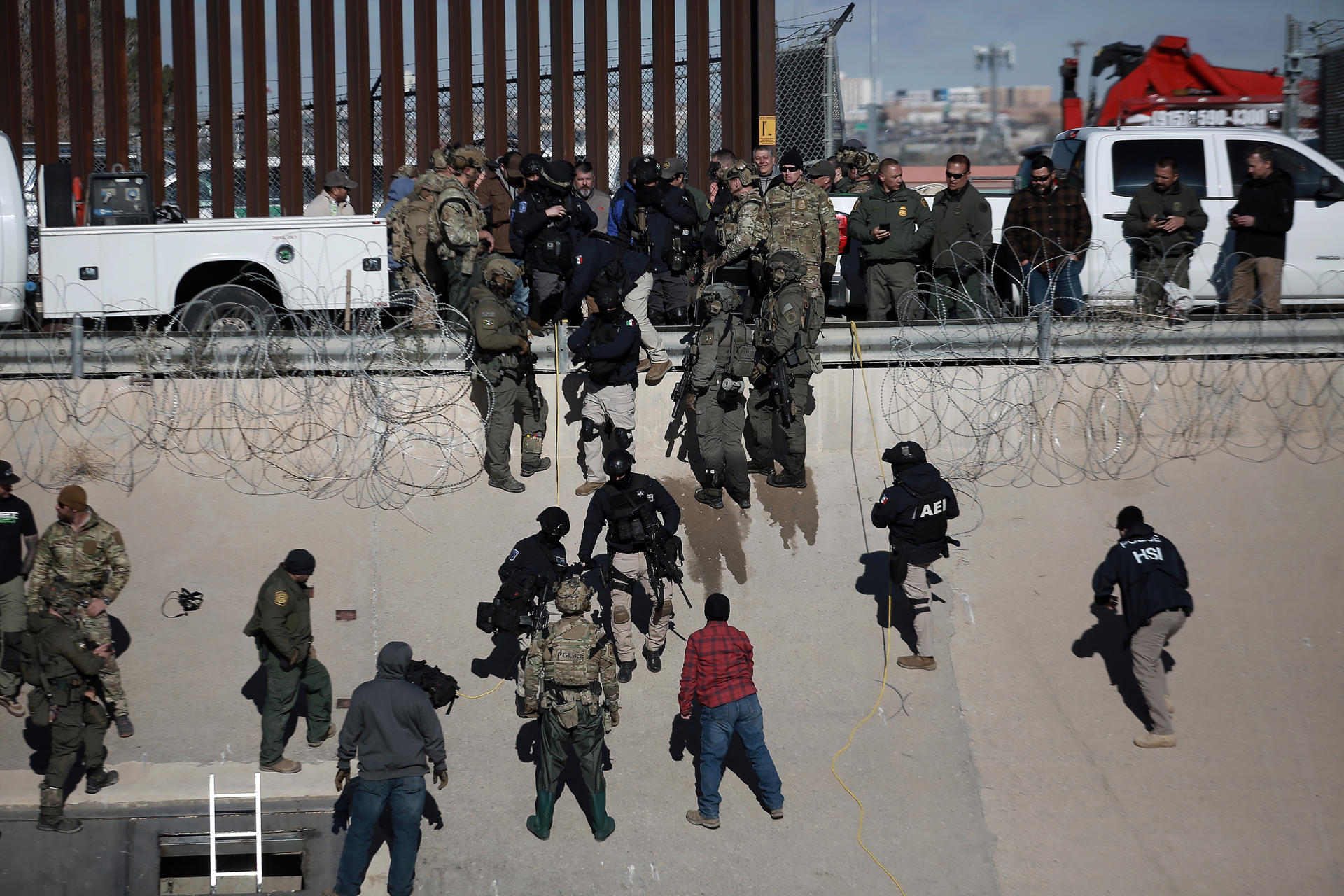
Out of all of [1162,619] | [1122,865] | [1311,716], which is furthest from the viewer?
[1311,716]

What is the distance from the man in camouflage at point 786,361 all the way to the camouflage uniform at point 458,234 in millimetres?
2441

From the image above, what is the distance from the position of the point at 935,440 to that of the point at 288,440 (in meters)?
5.31

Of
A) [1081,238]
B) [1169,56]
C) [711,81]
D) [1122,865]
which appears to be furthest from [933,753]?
[1169,56]

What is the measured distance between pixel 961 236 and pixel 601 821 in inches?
237

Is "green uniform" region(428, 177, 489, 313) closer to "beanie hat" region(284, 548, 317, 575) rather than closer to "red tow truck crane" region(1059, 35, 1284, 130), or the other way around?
"beanie hat" region(284, 548, 317, 575)

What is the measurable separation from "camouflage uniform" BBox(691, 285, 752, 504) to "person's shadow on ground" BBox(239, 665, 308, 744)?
3415 millimetres

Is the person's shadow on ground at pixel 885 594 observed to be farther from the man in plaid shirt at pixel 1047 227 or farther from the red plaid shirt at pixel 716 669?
the man in plaid shirt at pixel 1047 227

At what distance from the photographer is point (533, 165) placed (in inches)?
376

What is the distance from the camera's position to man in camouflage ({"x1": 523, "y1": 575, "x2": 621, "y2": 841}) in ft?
21.3

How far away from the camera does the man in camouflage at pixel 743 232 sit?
973cm

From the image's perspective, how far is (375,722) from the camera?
6.17 metres

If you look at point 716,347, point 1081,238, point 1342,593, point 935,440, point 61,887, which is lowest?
point 61,887

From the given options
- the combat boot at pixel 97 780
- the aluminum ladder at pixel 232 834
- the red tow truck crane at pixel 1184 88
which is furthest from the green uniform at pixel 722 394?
the red tow truck crane at pixel 1184 88

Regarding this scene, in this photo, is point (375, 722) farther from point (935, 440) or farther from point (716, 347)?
point (935, 440)
